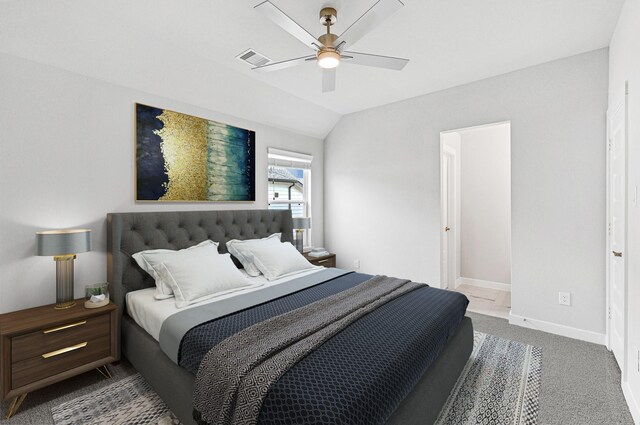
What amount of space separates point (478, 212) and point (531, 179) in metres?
1.74

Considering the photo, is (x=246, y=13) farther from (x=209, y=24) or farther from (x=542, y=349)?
(x=542, y=349)

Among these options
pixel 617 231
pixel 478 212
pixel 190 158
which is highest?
pixel 190 158

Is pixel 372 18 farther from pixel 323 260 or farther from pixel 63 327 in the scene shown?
pixel 323 260

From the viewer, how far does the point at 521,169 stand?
3.15m

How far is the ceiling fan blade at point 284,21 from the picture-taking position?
1591 mm

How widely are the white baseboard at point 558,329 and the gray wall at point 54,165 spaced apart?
3.92 meters

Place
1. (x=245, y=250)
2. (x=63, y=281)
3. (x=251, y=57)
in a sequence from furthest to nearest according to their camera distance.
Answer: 1. (x=245, y=250)
2. (x=251, y=57)
3. (x=63, y=281)

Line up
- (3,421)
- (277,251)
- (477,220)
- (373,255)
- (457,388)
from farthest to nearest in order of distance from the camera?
1. (477,220)
2. (373,255)
3. (277,251)
4. (457,388)
5. (3,421)

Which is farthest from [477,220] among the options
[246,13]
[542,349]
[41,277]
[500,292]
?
[41,277]

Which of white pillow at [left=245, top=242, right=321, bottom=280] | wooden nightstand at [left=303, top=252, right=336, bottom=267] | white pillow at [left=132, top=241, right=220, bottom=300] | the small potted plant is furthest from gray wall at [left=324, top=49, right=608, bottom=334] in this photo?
the small potted plant

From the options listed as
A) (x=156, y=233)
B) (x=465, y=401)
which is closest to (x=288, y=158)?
(x=156, y=233)

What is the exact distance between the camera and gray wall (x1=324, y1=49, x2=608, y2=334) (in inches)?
110

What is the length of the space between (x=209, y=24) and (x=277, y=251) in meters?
2.04

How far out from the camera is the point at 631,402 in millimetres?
1854
